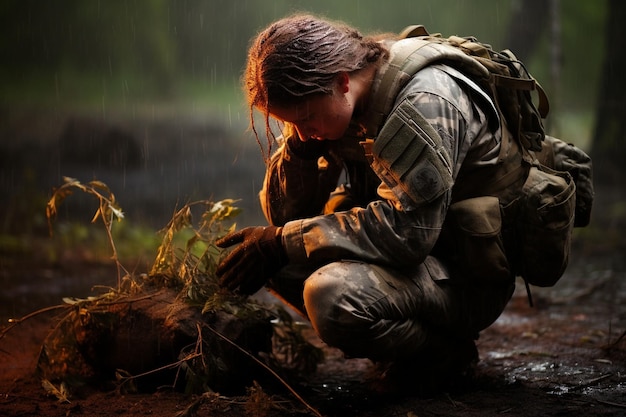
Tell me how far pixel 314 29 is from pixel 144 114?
11818 mm

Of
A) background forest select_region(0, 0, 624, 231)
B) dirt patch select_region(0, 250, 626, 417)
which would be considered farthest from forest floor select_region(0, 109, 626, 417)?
background forest select_region(0, 0, 624, 231)

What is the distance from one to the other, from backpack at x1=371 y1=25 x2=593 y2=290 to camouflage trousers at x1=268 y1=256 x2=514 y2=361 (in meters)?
0.23

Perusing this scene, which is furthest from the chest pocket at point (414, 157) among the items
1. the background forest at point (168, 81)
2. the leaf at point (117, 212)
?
the background forest at point (168, 81)

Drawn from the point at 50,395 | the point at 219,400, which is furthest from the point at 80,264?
the point at 219,400

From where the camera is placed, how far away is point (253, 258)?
3.03 meters

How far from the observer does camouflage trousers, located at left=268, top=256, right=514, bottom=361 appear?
286 cm

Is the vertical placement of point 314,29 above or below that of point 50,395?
above

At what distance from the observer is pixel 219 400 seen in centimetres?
310

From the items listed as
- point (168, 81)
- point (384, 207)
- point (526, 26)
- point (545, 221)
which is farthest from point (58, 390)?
point (168, 81)

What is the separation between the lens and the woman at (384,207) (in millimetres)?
Result: 2807

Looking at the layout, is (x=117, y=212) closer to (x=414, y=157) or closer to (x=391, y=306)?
(x=391, y=306)

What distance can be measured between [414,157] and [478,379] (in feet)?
4.33

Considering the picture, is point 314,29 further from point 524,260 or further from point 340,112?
point 524,260

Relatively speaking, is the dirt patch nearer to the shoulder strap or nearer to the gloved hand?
the gloved hand
